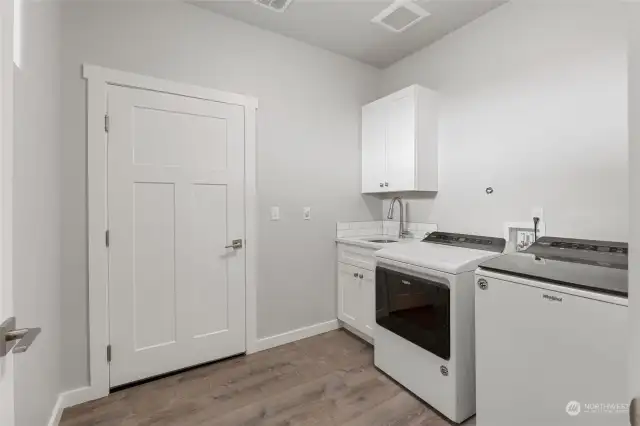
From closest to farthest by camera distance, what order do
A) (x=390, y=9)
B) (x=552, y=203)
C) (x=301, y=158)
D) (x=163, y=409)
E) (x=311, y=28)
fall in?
(x=163, y=409) → (x=552, y=203) → (x=390, y=9) → (x=311, y=28) → (x=301, y=158)

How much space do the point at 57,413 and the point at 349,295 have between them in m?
2.14

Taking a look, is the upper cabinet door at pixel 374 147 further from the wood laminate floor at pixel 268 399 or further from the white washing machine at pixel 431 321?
the wood laminate floor at pixel 268 399

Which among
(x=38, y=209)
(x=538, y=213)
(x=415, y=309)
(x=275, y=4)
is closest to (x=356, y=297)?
(x=415, y=309)

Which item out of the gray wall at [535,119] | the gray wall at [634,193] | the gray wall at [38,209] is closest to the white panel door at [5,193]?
the gray wall at [38,209]

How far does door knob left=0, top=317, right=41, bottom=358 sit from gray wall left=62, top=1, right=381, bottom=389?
1.53 metres

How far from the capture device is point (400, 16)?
2.39 meters

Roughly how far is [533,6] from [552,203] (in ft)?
4.47

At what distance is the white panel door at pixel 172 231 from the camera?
201 centimetres

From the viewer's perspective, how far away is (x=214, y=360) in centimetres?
235

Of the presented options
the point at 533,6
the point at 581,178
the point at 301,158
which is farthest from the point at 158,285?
the point at 533,6

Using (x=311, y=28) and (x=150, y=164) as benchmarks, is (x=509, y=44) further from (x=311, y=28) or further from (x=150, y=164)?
(x=150, y=164)

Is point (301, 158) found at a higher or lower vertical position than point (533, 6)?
lower

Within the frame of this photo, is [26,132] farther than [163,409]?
No

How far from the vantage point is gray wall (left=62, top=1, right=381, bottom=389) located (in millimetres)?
1874
